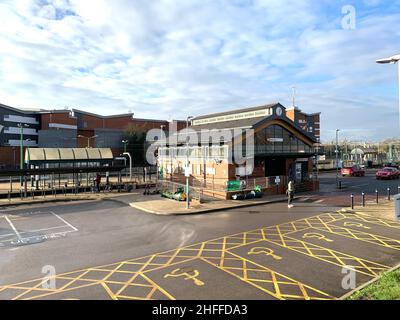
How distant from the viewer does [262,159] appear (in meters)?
29.5

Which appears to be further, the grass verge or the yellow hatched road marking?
the yellow hatched road marking

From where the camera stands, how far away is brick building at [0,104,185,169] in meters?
63.6

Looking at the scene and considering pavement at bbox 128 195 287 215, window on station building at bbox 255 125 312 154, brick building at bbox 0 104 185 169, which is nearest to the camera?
pavement at bbox 128 195 287 215

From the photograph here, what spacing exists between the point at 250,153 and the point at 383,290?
21.3 m

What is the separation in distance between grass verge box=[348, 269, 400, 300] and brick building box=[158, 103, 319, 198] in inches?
670

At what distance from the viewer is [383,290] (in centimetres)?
720

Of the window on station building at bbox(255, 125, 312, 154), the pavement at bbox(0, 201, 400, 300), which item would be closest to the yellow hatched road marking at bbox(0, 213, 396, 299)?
the pavement at bbox(0, 201, 400, 300)

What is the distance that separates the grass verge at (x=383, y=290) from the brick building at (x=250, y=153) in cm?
1701

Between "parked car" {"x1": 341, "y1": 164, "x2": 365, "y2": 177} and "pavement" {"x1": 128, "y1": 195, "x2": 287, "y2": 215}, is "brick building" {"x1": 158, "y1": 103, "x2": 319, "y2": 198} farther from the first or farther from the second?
"parked car" {"x1": 341, "y1": 164, "x2": 365, "y2": 177}

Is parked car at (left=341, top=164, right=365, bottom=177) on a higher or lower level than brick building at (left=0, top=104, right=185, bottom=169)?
lower

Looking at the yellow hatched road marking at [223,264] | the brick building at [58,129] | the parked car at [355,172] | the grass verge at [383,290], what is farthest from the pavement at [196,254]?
the brick building at [58,129]

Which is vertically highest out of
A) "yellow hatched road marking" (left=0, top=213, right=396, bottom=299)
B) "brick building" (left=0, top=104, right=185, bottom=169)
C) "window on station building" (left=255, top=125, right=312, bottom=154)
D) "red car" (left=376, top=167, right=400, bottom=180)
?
"brick building" (left=0, top=104, right=185, bottom=169)
